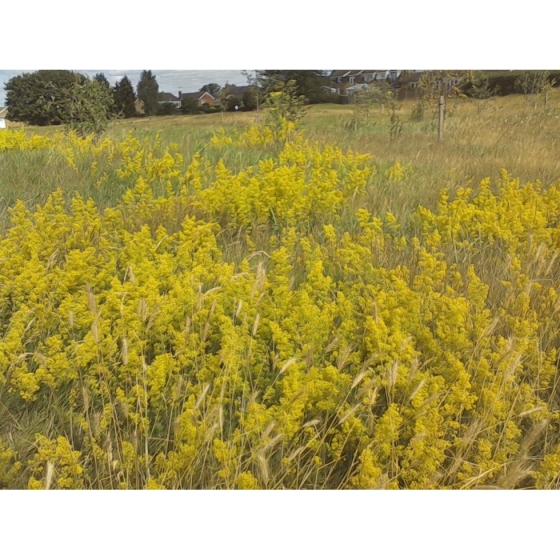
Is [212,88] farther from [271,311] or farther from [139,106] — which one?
[271,311]

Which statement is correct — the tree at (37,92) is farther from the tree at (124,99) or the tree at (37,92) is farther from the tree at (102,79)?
the tree at (124,99)

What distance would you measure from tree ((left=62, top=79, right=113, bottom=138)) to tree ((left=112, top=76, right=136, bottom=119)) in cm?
3

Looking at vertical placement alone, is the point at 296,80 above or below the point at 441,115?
above

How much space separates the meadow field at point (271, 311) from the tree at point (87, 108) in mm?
94

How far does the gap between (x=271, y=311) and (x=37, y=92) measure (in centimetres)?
161

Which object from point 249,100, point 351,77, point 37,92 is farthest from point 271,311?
point 37,92

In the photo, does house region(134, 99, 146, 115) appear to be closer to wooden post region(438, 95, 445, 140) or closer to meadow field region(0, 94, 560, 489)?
meadow field region(0, 94, 560, 489)

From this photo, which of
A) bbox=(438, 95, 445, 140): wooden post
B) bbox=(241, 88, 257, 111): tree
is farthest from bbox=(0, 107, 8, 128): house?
bbox=(438, 95, 445, 140): wooden post

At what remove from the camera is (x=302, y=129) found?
3.08 meters

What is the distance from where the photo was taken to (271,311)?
269 centimetres

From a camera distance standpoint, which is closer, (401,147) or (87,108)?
(87,108)

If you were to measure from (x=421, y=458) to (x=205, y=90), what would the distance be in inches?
79.2

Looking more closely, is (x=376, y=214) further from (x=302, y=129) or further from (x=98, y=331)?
(x=98, y=331)

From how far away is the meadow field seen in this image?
2568mm
